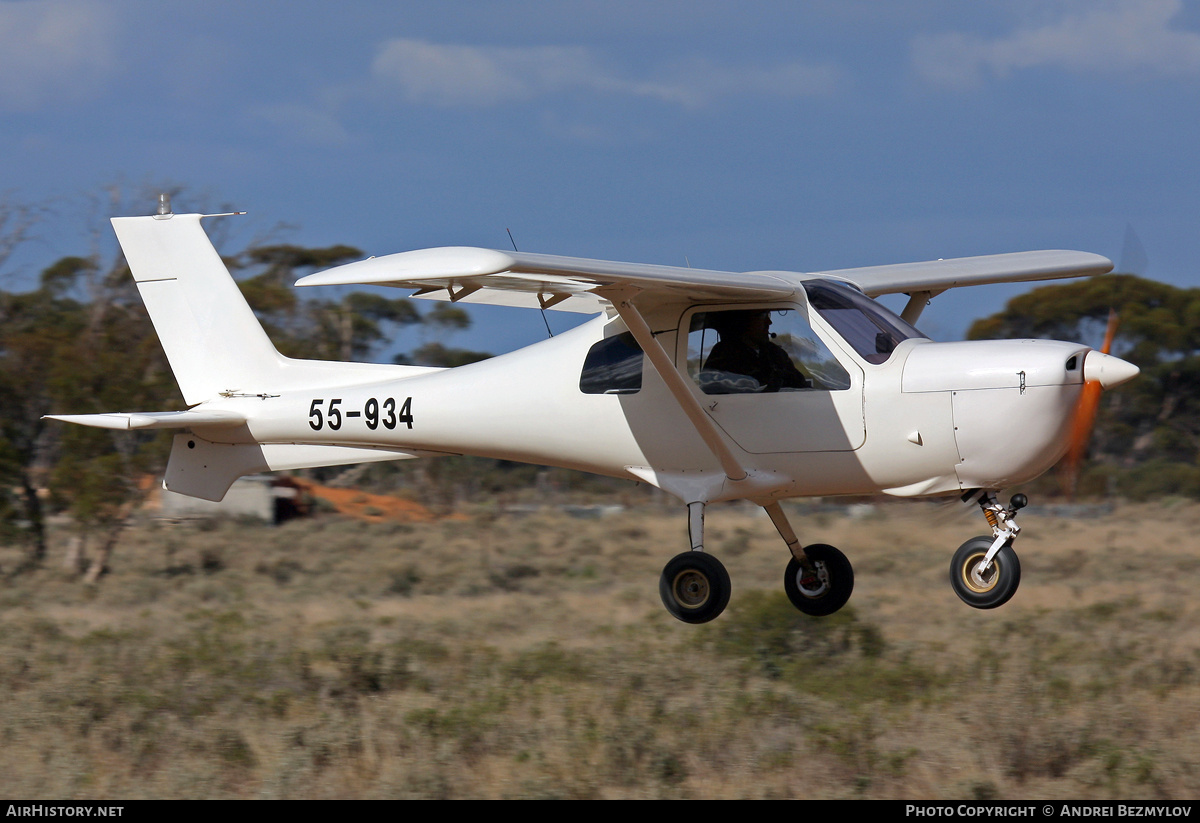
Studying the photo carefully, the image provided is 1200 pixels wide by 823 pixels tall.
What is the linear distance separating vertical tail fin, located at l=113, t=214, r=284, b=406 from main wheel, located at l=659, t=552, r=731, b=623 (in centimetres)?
447

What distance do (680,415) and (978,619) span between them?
9.81 meters

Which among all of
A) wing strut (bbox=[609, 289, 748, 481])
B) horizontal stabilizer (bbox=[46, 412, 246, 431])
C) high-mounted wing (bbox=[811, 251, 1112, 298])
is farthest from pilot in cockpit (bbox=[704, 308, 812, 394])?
horizontal stabilizer (bbox=[46, 412, 246, 431])

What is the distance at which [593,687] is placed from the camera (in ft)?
42.1

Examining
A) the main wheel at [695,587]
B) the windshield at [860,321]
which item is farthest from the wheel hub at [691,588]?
the windshield at [860,321]

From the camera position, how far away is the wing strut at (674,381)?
8609 mm

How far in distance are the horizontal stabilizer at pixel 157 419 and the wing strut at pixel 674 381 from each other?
4032 millimetres

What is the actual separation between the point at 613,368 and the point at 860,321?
1.86 metres

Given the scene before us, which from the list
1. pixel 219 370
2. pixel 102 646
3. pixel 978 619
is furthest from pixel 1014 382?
pixel 102 646

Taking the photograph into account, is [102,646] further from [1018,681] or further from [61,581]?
[1018,681]

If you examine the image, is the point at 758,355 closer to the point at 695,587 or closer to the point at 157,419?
the point at 695,587

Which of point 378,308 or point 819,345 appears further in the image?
point 378,308

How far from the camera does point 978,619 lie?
57.9 feet

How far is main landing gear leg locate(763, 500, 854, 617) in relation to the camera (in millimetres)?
10297

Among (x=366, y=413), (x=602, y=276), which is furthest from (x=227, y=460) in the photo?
(x=602, y=276)
